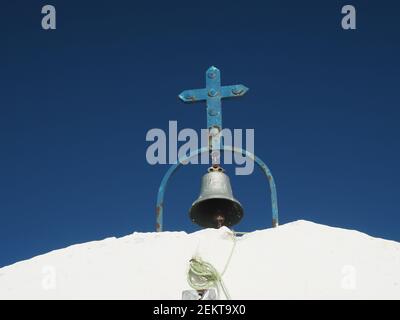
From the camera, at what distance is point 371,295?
4609 millimetres

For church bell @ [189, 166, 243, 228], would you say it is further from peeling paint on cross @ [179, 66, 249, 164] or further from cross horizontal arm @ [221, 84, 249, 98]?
cross horizontal arm @ [221, 84, 249, 98]

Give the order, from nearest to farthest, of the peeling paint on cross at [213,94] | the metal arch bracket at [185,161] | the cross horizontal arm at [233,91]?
1. the metal arch bracket at [185,161]
2. the peeling paint on cross at [213,94]
3. the cross horizontal arm at [233,91]

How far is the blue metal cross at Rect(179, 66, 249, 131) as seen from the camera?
704cm

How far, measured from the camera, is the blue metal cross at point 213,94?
704 centimetres

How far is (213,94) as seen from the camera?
7.20 metres

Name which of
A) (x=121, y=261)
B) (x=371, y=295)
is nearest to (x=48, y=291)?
(x=121, y=261)

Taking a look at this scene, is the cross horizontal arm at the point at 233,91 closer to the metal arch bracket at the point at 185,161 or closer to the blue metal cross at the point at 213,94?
the blue metal cross at the point at 213,94

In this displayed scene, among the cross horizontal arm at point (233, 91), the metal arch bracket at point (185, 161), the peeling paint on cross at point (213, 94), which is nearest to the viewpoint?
the metal arch bracket at point (185, 161)

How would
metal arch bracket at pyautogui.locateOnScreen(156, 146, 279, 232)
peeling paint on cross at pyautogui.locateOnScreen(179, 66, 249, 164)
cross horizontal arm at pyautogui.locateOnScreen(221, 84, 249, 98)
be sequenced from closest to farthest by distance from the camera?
metal arch bracket at pyautogui.locateOnScreen(156, 146, 279, 232) → peeling paint on cross at pyautogui.locateOnScreen(179, 66, 249, 164) → cross horizontal arm at pyautogui.locateOnScreen(221, 84, 249, 98)

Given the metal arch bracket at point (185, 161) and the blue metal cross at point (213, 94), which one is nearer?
the metal arch bracket at point (185, 161)

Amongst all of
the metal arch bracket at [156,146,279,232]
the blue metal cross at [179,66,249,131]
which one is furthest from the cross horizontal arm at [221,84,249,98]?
the metal arch bracket at [156,146,279,232]

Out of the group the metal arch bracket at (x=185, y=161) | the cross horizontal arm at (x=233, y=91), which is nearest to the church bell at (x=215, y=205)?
the metal arch bracket at (x=185, y=161)
